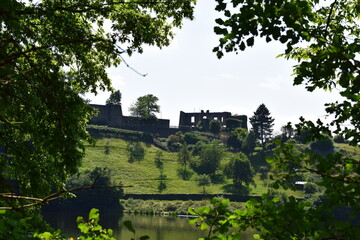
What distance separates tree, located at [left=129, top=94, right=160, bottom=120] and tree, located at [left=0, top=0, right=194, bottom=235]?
108 m

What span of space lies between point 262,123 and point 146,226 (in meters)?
69.0

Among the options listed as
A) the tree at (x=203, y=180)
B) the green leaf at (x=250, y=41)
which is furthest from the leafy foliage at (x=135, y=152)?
the green leaf at (x=250, y=41)

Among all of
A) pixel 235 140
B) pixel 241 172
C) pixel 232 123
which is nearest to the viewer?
pixel 241 172

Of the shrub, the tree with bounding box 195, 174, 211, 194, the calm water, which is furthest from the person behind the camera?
the shrub

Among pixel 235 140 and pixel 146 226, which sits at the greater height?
pixel 235 140

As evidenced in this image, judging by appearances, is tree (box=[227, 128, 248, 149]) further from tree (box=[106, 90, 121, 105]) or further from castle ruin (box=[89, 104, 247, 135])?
tree (box=[106, 90, 121, 105])

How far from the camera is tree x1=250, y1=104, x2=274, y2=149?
385ft

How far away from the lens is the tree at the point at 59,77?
8.22 metres

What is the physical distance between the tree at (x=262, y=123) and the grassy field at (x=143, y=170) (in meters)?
15.8

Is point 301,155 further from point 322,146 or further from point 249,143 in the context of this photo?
point 249,143

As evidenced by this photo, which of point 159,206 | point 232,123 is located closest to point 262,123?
point 232,123

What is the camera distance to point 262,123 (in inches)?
4673

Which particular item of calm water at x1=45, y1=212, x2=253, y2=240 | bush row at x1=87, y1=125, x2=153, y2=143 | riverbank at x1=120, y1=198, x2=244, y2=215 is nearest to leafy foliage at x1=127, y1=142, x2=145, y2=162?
bush row at x1=87, y1=125, x2=153, y2=143

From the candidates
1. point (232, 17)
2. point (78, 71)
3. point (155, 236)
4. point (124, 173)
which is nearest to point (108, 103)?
point (124, 173)
